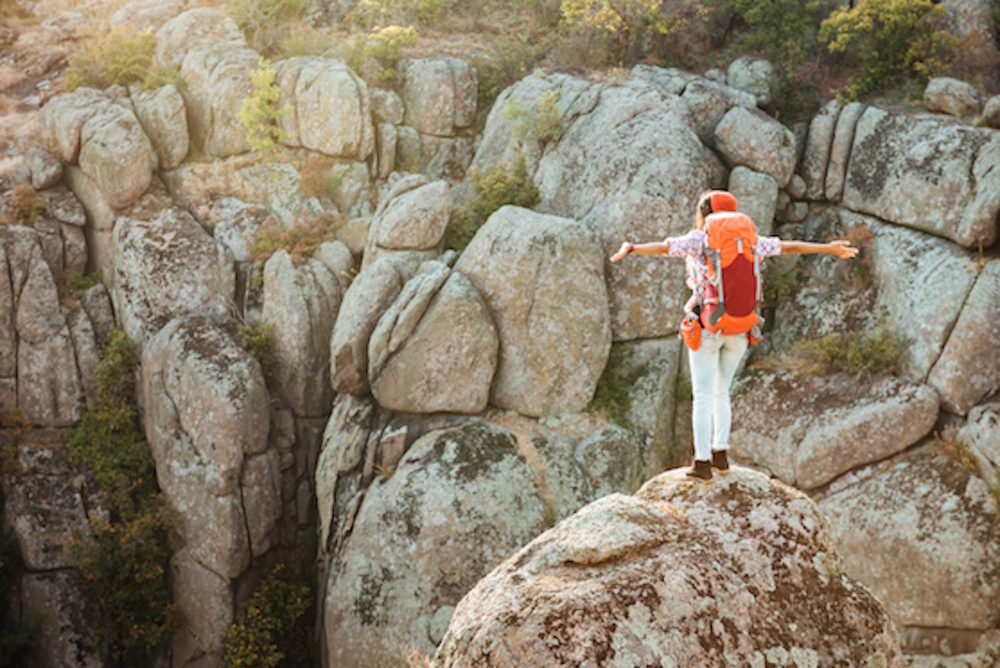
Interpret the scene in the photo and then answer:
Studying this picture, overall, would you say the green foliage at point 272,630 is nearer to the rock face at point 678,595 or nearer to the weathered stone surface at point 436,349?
the weathered stone surface at point 436,349

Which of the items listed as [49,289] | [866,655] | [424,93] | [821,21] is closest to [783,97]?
[821,21]

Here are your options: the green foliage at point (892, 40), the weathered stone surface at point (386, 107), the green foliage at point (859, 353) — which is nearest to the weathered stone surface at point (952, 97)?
the green foliage at point (892, 40)

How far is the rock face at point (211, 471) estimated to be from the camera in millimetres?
18297

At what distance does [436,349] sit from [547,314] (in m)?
2.54

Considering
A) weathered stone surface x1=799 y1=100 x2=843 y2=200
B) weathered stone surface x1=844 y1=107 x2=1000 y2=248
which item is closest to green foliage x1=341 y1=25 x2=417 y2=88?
weathered stone surface x1=799 y1=100 x2=843 y2=200

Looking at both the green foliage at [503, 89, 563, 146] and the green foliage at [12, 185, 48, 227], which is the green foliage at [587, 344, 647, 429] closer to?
the green foliage at [503, 89, 563, 146]

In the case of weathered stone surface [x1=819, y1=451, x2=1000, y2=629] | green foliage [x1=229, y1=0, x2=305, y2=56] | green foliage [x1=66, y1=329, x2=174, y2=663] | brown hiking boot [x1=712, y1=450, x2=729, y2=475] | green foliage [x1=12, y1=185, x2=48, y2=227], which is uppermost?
green foliage [x1=229, y1=0, x2=305, y2=56]

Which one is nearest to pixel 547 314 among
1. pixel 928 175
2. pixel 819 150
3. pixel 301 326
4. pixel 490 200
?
pixel 490 200

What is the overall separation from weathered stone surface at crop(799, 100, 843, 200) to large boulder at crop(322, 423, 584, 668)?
9.58 metres

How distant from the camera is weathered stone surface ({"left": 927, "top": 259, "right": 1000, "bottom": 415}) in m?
14.7

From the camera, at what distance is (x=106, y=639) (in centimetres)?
1856

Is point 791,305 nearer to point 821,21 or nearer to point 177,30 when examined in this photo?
point 821,21

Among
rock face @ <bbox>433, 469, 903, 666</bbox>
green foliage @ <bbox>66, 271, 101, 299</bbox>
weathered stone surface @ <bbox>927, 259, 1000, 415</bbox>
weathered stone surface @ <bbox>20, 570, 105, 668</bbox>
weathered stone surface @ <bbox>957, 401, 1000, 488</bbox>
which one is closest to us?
rock face @ <bbox>433, 469, 903, 666</bbox>

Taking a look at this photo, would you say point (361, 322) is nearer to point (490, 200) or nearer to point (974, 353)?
point (490, 200)
